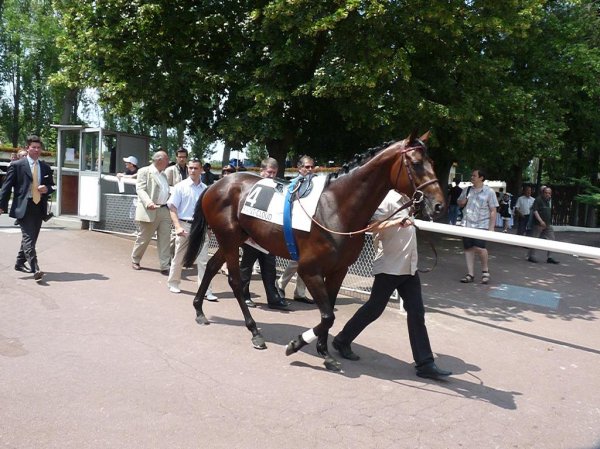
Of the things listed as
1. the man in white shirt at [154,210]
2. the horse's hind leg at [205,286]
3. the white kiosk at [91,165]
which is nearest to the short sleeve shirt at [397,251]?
the horse's hind leg at [205,286]

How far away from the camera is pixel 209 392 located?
4.12 meters

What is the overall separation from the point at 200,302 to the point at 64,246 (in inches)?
199

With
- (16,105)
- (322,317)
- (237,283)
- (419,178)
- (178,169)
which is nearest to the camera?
(419,178)

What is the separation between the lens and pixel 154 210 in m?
8.27

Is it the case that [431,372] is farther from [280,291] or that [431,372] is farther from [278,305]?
[280,291]

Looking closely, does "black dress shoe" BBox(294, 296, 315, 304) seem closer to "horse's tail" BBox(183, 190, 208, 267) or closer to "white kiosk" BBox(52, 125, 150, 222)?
"horse's tail" BBox(183, 190, 208, 267)

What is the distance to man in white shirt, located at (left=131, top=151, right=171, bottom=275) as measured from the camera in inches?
319

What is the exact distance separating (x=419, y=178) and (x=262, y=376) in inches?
82.9

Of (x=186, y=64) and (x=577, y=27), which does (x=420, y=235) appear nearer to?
(x=577, y=27)

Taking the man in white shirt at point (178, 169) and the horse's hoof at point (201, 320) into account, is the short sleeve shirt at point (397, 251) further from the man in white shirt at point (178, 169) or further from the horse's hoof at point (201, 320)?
the man in white shirt at point (178, 169)

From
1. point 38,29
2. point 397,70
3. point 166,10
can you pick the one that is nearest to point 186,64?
point 166,10

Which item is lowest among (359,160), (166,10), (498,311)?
(498,311)

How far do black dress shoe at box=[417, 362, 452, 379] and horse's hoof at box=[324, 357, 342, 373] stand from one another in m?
0.72

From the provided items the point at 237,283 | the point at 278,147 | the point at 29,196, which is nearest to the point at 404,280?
the point at 237,283
